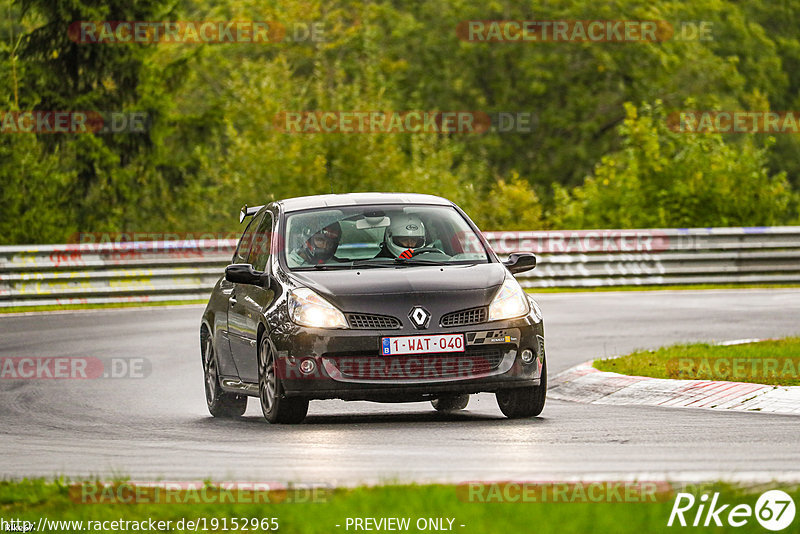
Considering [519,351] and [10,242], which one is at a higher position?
[519,351]

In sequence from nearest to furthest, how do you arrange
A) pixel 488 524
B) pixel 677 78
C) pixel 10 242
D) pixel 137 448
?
pixel 488 524 < pixel 137 448 < pixel 10 242 < pixel 677 78

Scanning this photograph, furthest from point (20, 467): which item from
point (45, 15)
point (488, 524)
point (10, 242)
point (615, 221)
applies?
point (45, 15)

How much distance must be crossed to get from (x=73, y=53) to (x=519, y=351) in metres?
28.7

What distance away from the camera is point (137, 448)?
10.4m

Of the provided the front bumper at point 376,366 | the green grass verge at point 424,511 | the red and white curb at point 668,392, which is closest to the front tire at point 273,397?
the front bumper at point 376,366

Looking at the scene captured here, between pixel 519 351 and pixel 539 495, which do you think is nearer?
pixel 539 495

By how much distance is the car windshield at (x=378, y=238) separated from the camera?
11984mm

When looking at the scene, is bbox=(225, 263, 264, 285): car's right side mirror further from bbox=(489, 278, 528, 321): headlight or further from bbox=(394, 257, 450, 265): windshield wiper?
bbox=(489, 278, 528, 321): headlight

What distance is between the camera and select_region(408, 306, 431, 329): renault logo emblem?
1109cm

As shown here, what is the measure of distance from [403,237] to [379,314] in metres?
1.24

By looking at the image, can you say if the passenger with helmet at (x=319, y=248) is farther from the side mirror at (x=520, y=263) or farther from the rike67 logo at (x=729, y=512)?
the rike67 logo at (x=729, y=512)

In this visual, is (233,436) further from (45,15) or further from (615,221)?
(45,15)

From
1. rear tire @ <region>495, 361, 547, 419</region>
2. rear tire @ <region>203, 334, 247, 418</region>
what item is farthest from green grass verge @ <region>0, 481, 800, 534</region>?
rear tire @ <region>203, 334, 247, 418</region>

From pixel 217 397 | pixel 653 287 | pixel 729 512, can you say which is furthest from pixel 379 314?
pixel 653 287
